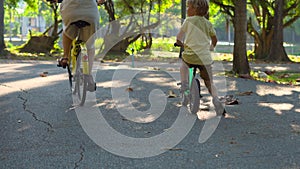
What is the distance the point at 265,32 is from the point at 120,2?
9.22 meters

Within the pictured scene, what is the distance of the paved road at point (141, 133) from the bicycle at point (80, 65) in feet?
0.84

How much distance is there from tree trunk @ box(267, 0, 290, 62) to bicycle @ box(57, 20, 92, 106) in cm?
1875

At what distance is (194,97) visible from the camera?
19.0 ft

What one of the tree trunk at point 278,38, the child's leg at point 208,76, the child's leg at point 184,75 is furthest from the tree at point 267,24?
the child's leg at point 208,76

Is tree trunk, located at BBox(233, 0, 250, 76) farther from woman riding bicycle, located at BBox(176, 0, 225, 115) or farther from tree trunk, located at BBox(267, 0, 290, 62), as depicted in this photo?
tree trunk, located at BBox(267, 0, 290, 62)

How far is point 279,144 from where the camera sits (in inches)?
175

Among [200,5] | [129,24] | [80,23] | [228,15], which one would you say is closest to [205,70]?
[200,5]

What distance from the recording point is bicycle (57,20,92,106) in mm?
6348

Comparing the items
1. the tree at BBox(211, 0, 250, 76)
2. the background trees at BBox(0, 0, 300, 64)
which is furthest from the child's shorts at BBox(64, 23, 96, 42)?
the background trees at BBox(0, 0, 300, 64)

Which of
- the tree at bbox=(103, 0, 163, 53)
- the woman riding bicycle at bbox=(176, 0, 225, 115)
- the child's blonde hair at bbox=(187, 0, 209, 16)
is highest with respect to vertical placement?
the tree at bbox=(103, 0, 163, 53)

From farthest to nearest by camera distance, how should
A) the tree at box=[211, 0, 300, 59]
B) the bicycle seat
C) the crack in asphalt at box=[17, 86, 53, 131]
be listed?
1. the tree at box=[211, 0, 300, 59]
2. the bicycle seat
3. the crack in asphalt at box=[17, 86, 53, 131]

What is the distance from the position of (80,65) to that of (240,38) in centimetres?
686

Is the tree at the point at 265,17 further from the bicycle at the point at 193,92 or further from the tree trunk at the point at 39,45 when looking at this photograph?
the bicycle at the point at 193,92

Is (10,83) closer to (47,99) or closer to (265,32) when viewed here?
(47,99)
